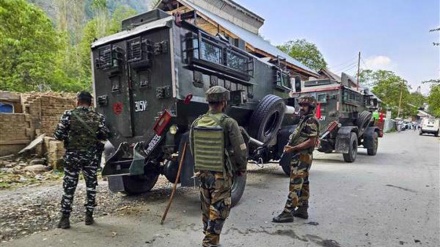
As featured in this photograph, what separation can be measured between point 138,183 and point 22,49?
37.6 ft

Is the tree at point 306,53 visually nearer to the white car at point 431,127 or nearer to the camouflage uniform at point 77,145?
the white car at point 431,127

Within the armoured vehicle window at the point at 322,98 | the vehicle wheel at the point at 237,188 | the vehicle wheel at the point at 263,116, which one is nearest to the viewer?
the vehicle wheel at the point at 237,188

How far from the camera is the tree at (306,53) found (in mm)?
29938

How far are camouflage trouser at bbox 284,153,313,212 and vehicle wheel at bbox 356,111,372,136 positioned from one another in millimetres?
7792

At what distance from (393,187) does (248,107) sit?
10.3 ft

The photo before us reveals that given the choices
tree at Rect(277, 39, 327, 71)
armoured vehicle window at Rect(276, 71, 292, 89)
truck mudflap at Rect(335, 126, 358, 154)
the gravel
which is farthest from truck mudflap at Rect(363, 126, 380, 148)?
tree at Rect(277, 39, 327, 71)

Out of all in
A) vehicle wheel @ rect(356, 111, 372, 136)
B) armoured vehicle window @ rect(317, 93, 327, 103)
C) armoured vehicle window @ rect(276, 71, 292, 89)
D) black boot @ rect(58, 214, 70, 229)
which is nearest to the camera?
black boot @ rect(58, 214, 70, 229)

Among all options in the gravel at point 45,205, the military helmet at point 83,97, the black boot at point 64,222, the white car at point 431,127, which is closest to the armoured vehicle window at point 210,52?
the military helmet at point 83,97

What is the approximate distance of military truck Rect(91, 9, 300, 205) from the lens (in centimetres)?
410

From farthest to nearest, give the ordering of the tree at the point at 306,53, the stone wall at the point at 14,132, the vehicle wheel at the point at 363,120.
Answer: the tree at the point at 306,53 < the vehicle wheel at the point at 363,120 < the stone wall at the point at 14,132

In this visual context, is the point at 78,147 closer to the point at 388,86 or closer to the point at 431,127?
the point at 431,127

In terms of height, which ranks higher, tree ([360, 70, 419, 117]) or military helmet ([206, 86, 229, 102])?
tree ([360, 70, 419, 117])

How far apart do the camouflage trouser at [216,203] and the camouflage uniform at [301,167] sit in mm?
1329

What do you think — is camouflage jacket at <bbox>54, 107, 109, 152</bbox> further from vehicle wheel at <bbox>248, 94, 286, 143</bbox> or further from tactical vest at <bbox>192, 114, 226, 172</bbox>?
vehicle wheel at <bbox>248, 94, 286, 143</bbox>
